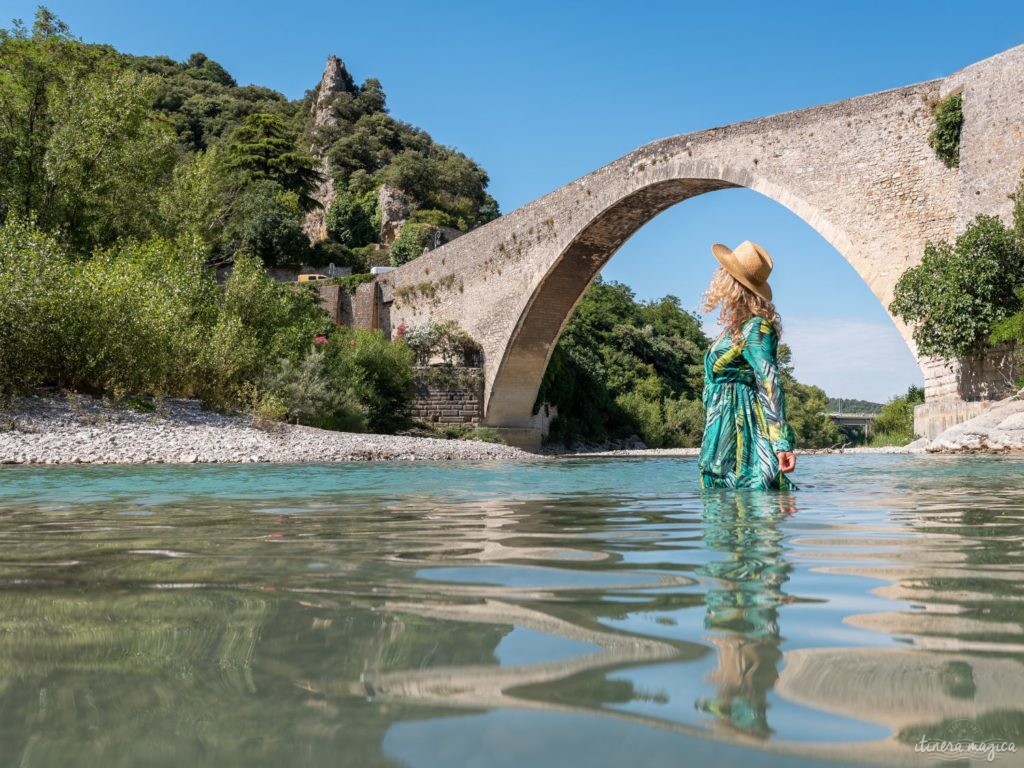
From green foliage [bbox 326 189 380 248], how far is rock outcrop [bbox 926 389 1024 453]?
3684cm

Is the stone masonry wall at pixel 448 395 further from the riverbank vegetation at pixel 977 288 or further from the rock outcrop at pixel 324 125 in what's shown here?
the rock outcrop at pixel 324 125

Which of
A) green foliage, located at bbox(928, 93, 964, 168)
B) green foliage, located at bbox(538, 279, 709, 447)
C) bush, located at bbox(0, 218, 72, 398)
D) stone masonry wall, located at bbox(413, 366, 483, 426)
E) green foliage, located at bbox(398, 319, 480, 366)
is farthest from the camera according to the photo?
green foliage, located at bbox(538, 279, 709, 447)

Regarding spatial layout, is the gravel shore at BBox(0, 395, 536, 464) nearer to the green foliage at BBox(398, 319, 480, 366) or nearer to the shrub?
the green foliage at BBox(398, 319, 480, 366)

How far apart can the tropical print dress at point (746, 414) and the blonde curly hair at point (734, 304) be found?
0.07 m

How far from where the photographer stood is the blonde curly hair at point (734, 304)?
4.69m

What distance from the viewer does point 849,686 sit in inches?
40.5

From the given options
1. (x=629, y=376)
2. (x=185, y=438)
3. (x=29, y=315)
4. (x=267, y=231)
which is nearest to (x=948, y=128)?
(x=185, y=438)

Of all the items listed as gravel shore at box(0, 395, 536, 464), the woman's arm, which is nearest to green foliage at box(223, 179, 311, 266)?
gravel shore at box(0, 395, 536, 464)

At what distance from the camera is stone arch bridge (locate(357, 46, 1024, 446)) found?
13719 mm

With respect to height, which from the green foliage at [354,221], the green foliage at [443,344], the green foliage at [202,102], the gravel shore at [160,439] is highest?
the green foliage at [202,102]

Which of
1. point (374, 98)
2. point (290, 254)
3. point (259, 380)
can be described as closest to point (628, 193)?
point (259, 380)

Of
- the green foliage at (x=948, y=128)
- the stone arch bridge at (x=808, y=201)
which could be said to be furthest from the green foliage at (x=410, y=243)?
the green foliage at (x=948, y=128)

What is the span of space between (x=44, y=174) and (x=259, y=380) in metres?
6.67

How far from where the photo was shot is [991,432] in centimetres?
1174
